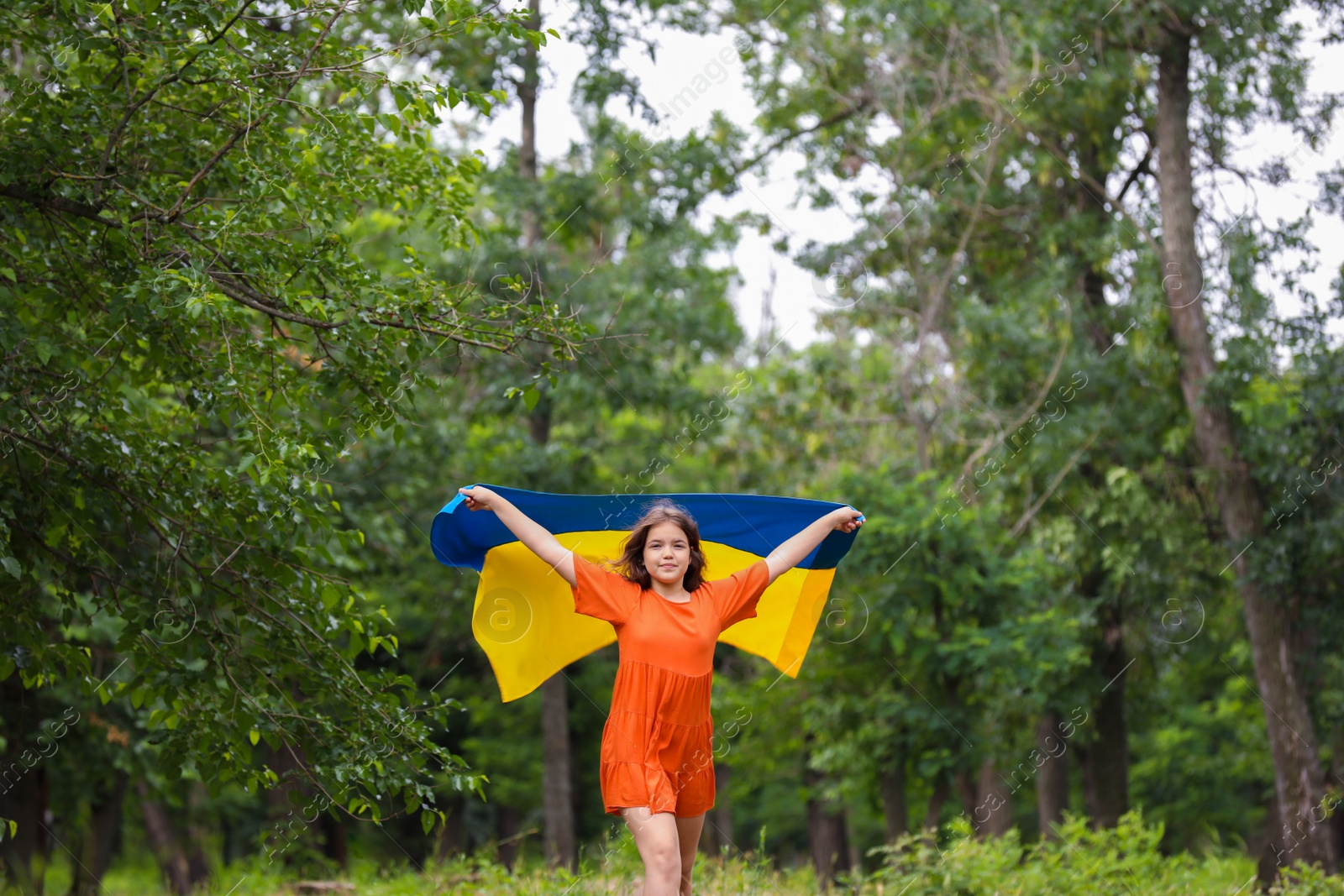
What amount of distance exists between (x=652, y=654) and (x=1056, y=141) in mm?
14267

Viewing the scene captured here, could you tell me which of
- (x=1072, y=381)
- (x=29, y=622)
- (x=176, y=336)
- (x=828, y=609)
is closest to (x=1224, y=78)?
(x=1072, y=381)

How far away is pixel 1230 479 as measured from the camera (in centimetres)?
1313

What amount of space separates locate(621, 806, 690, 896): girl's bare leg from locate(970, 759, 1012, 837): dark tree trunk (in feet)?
40.6

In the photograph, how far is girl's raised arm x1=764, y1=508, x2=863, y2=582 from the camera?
539cm

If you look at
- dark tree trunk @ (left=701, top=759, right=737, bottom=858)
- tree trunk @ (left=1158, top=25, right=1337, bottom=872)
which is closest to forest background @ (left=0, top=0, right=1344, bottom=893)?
tree trunk @ (left=1158, top=25, right=1337, bottom=872)

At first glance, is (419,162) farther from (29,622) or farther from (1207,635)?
(1207,635)

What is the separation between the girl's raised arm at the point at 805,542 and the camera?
17.7ft

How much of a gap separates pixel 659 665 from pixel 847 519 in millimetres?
1313

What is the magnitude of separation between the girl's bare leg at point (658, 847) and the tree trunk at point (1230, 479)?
9924mm

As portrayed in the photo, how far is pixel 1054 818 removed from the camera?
1756 centimetres

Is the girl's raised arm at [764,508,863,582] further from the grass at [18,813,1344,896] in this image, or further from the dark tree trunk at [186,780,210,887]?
the dark tree trunk at [186,780,210,887]

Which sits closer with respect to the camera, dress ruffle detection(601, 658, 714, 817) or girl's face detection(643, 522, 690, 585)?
dress ruffle detection(601, 658, 714, 817)

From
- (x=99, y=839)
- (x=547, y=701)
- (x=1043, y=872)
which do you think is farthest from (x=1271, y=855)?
(x=99, y=839)

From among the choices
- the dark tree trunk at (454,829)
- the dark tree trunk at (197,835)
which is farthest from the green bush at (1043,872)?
the dark tree trunk at (454,829)
